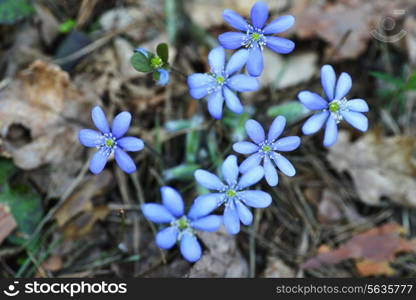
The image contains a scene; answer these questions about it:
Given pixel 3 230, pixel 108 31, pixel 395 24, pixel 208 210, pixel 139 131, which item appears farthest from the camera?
pixel 395 24

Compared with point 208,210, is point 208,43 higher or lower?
higher

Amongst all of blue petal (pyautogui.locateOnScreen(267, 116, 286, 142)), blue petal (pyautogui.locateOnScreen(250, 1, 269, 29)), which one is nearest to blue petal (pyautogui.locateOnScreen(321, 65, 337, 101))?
blue petal (pyautogui.locateOnScreen(267, 116, 286, 142))

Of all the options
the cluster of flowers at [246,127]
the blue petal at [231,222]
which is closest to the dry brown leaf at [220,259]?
the cluster of flowers at [246,127]

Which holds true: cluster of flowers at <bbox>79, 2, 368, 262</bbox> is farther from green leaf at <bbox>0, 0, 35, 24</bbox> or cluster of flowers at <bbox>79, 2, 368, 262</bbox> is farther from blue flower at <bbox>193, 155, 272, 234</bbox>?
green leaf at <bbox>0, 0, 35, 24</bbox>

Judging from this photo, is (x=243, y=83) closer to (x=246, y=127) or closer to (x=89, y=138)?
(x=246, y=127)

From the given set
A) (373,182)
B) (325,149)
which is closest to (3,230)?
(325,149)

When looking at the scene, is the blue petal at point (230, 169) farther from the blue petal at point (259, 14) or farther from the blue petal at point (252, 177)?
the blue petal at point (259, 14)

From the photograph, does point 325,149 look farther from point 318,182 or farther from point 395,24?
point 395,24
